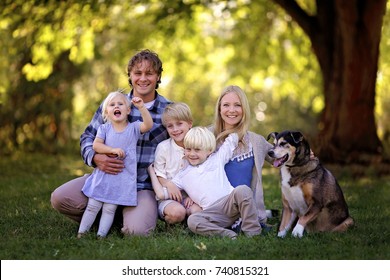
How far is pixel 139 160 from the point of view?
6.30 meters

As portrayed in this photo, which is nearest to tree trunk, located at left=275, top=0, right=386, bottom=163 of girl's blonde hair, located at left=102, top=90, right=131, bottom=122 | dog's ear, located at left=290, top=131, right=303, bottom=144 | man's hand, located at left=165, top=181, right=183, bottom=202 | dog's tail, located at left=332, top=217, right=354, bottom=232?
dog's tail, located at left=332, top=217, right=354, bottom=232

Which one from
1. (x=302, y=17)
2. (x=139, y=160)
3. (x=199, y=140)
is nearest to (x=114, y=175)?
(x=139, y=160)

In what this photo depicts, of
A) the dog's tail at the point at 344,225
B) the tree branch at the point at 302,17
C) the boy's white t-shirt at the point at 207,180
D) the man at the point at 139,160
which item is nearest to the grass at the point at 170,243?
the dog's tail at the point at 344,225

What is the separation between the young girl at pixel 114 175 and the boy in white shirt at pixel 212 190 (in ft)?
1.46

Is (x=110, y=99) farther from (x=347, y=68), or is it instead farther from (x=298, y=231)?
(x=347, y=68)

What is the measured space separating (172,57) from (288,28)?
3367 mm

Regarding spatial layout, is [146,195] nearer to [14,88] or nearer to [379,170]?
[379,170]

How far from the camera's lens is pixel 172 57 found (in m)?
17.8

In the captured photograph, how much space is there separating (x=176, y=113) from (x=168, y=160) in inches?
17.5

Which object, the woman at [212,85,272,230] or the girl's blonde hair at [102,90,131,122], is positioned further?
the woman at [212,85,272,230]

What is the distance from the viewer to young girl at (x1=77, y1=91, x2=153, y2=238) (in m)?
5.91

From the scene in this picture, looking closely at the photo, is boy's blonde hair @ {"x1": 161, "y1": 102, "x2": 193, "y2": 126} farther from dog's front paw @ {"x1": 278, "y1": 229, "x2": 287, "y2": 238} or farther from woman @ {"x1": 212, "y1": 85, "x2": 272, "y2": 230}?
dog's front paw @ {"x1": 278, "y1": 229, "x2": 287, "y2": 238}

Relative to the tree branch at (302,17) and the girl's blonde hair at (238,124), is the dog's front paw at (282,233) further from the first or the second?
the tree branch at (302,17)

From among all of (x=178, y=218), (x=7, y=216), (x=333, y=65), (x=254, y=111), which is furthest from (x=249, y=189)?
(x=254, y=111)
